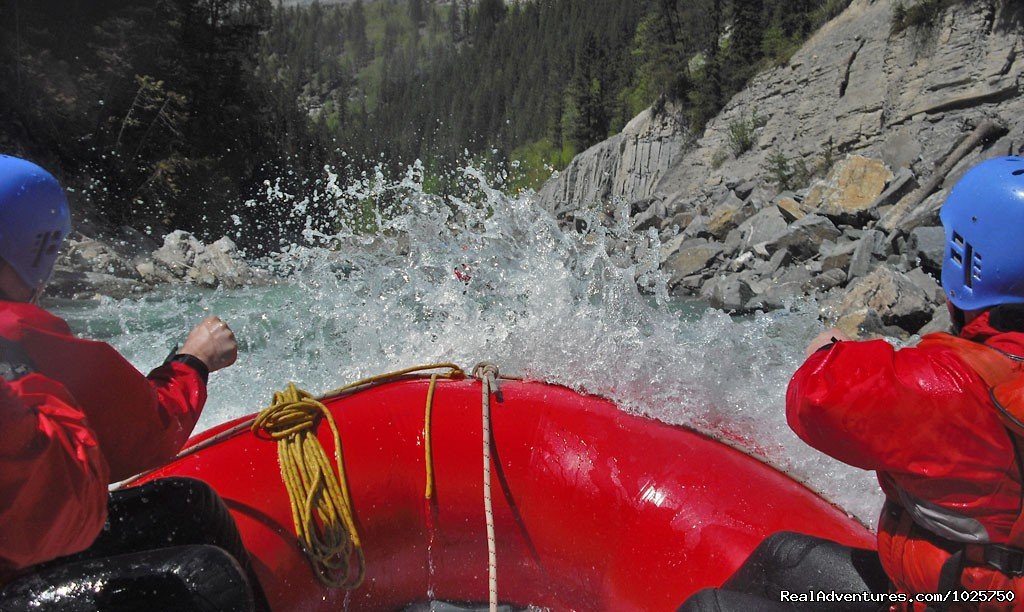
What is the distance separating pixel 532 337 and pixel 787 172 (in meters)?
15.6

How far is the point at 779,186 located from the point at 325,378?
14637mm

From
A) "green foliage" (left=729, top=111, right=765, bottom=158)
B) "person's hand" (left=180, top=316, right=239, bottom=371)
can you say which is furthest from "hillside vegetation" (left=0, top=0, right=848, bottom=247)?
"person's hand" (left=180, top=316, right=239, bottom=371)

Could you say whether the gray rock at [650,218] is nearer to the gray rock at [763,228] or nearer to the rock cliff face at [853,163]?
the rock cliff face at [853,163]

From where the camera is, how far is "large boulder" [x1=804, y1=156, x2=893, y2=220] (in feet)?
37.4

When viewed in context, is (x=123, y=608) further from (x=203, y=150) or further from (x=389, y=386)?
(x=203, y=150)

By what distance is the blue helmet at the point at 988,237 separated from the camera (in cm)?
126

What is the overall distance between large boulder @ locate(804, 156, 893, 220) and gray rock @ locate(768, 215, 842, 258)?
465 mm

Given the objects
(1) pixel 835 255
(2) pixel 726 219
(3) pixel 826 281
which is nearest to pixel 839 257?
(1) pixel 835 255

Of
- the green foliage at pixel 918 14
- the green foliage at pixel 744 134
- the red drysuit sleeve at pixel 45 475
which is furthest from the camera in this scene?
the green foliage at pixel 744 134

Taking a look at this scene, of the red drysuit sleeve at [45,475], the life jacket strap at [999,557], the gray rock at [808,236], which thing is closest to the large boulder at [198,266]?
the gray rock at [808,236]

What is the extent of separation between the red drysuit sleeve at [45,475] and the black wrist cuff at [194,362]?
49cm

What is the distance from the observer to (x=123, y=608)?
44.8 inches

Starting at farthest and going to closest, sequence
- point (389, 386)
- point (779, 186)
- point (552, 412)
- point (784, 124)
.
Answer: point (784, 124) < point (779, 186) < point (389, 386) < point (552, 412)

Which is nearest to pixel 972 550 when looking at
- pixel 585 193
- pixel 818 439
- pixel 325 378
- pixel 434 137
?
pixel 818 439
